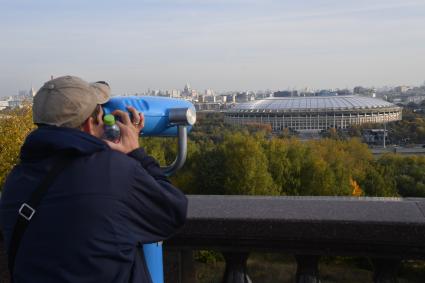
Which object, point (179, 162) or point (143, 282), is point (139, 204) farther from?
point (179, 162)

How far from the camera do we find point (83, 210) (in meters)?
1.35

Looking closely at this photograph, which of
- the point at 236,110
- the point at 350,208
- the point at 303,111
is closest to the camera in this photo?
the point at 350,208

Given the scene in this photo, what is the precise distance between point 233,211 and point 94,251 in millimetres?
1041

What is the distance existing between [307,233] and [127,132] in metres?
0.93

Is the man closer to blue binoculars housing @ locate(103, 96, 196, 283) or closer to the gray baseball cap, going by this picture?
the gray baseball cap

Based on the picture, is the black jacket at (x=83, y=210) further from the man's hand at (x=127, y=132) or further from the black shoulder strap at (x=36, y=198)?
the man's hand at (x=127, y=132)

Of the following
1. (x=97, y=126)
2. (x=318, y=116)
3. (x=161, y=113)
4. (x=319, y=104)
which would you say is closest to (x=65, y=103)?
(x=97, y=126)

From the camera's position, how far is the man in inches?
53.6

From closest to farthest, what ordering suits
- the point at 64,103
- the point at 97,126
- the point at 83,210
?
the point at 83,210 → the point at 64,103 → the point at 97,126

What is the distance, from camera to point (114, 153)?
1.43m

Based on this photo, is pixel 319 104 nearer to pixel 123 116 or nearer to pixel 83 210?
pixel 123 116

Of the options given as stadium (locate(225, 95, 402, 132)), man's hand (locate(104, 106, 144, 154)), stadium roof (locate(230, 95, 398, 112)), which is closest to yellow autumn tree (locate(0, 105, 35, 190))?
man's hand (locate(104, 106, 144, 154))

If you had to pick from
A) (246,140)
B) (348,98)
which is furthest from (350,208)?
(348,98)

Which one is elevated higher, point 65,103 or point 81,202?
point 65,103
